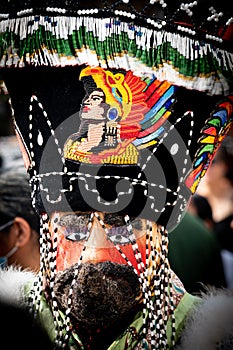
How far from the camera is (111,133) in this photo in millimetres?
1671

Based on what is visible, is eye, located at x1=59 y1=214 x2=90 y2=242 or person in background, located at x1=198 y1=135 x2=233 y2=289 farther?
person in background, located at x1=198 y1=135 x2=233 y2=289

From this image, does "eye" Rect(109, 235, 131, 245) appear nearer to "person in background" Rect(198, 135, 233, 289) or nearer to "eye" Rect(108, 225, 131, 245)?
"eye" Rect(108, 225, 131, 245)

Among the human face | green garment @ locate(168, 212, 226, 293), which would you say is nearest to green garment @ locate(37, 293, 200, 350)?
the human face

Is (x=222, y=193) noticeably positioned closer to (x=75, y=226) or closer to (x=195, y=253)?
(x=195, y=253)

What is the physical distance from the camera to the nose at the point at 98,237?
5.56 feet

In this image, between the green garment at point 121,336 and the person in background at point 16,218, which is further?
the person in background at point 16,218

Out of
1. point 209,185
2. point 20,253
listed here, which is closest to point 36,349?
point 20,253

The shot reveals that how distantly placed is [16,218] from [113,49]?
4.97 ft

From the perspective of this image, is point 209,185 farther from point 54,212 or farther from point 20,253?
point 54,212

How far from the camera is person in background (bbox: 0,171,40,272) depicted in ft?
9.65

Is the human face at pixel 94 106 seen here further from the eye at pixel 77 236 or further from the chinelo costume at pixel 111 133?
the eye at pixel 77 236

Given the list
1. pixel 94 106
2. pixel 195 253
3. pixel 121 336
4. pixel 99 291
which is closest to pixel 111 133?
pixel 94 106

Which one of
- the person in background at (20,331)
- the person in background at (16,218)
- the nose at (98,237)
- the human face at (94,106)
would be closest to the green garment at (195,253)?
the person in background at (16,218)

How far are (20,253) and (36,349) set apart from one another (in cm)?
→ 157
